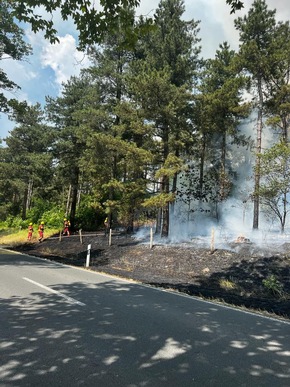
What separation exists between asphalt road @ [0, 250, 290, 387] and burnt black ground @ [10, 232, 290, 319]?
2243 millimetres

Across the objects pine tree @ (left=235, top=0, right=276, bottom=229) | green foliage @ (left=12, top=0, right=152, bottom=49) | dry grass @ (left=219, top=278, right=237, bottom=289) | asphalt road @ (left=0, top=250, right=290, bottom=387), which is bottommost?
dry grass @ (left=219, top=278, right=237, bottom=289)

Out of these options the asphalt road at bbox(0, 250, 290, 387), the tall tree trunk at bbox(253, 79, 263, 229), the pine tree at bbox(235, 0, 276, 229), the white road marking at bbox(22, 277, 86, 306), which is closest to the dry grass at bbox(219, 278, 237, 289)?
the asphalt road at bbox(0, 250, 290, 387)

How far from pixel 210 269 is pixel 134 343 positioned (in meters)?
9.17

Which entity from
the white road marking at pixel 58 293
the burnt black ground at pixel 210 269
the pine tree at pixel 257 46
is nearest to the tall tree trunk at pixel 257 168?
the pine tree at pixel 257 46

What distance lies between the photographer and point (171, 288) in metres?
10.2

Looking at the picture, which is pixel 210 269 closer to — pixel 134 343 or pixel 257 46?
pixel 134 343

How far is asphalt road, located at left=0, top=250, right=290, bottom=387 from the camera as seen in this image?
353cm

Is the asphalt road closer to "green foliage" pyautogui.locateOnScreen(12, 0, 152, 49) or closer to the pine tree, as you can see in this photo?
"green foliage" pyautogui.locateOnScreen(12, 0, 152, 49)

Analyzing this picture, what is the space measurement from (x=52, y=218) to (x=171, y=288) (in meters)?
28.7

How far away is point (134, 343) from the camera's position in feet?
14.9

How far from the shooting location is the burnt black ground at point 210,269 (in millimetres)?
9578

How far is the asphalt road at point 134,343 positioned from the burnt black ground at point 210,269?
7.36 feet

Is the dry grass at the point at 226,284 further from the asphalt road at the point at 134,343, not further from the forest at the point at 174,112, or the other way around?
the forest at the point at 174,112

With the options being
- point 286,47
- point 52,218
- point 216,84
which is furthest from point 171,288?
point 52,218
